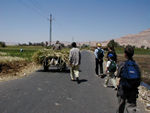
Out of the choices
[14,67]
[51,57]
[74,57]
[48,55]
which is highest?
[74,57]

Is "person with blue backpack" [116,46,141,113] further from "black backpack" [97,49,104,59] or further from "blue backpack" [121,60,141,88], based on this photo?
"black backpack" [97,49,104,59]

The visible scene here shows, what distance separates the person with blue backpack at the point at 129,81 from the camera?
15.4 ft

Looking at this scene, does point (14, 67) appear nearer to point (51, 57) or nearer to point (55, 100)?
point (51, 57)

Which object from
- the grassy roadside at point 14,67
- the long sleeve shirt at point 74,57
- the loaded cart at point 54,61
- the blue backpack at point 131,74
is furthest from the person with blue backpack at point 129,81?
the loaded cart at point 54,61

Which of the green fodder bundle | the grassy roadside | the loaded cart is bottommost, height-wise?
the grassy roadside

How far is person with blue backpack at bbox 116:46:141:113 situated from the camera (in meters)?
4.70

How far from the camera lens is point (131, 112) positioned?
15.7 feet

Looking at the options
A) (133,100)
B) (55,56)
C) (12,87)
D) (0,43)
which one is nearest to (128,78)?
(133,100)

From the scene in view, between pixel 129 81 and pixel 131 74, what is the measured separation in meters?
0.16

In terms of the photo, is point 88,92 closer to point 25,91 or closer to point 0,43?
point 25,91

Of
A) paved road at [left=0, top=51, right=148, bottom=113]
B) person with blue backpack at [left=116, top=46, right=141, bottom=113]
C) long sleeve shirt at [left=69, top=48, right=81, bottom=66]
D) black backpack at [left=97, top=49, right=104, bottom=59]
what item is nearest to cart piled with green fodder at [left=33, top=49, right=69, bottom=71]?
black backpack at [left=97, top=49, right=104, bottom=59]

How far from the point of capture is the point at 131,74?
468 centimetres

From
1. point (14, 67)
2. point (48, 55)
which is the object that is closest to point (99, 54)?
point (48, 55)

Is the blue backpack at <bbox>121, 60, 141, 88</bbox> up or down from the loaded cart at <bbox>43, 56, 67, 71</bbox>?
up
